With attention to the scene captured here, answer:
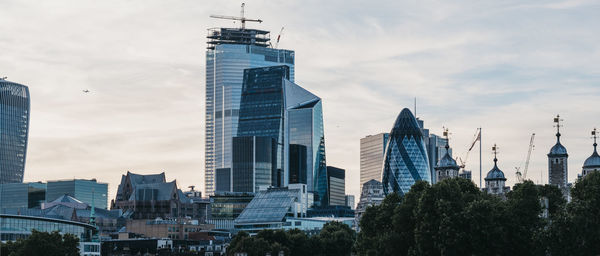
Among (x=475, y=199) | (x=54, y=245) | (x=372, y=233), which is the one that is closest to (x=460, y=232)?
(x=475, y=199)

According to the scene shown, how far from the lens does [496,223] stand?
16388cm

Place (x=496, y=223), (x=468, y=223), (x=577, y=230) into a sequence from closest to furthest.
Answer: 1. (x=577, y=230)
2. (x=496, y=223)
3. (x=468, y=223)

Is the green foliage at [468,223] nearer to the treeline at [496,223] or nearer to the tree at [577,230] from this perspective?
the treeline at [496,223]

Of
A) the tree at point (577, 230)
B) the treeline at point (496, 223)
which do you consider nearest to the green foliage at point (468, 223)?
the treeline at point (496, 223)

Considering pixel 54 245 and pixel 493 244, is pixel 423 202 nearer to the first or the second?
pixel 493 244

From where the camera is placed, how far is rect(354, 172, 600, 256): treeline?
15162 cm

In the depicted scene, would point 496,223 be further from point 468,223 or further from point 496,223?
point 468,223

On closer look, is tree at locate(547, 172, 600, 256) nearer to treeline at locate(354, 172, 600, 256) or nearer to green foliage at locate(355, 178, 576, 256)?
treeline at locate(354, 172, 600, 256)

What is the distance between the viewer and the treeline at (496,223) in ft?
497

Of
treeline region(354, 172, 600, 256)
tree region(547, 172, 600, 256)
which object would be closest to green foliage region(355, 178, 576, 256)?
treeline region(354, 172, 600, 256)

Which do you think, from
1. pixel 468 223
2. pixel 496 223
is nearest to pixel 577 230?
pixel 496 223

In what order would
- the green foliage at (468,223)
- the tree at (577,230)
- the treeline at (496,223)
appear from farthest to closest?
the green foliage at (468,223), the treeline at (496,223), the tree at (577,230)

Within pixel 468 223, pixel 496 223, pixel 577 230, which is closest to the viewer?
pixel 577 230

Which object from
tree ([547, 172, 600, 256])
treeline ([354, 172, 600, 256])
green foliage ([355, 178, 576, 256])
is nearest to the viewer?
tree ([547, 172, 600, 256])
